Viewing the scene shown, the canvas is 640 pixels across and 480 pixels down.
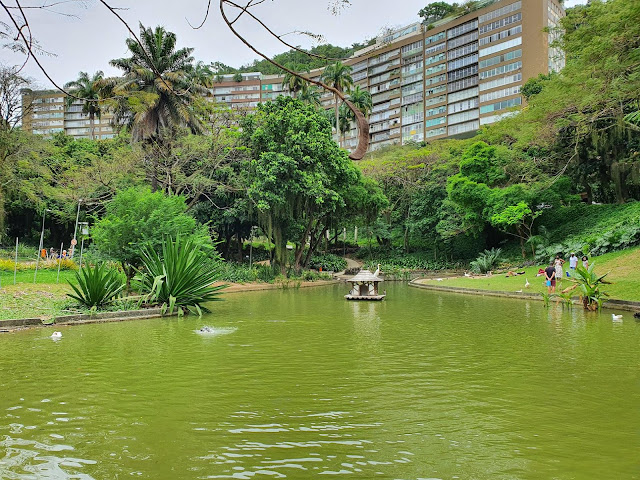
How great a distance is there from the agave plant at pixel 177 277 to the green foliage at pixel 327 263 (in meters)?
27.7

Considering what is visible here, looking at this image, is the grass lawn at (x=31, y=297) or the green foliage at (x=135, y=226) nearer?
the grass lawn at (x=31, y=297)

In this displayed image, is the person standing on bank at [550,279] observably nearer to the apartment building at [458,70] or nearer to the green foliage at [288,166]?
the green foliage at [288,166]

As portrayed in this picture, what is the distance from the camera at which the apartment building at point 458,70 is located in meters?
63.9

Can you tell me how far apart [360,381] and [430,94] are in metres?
76.6

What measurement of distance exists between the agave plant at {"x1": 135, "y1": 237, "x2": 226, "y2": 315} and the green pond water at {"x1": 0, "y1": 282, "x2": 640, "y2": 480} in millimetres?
4419

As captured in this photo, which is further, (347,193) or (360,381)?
(347,193)

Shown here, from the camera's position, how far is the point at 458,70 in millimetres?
74250

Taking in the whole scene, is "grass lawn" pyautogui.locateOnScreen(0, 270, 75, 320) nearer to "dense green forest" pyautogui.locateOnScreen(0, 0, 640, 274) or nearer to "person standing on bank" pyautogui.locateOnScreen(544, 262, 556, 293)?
"dense green forest" pyautogui.locateOnScreen(0, 0, 640, 274)

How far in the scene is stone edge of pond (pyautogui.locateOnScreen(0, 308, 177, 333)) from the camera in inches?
496

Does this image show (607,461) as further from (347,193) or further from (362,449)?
(347,193)

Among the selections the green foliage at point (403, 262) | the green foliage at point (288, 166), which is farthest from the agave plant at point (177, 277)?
the green foliage at point (403, 262)

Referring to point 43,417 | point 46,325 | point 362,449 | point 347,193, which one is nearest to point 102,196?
point 347,193

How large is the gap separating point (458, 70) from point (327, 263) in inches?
1686

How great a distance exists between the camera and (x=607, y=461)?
4391 millimetres
